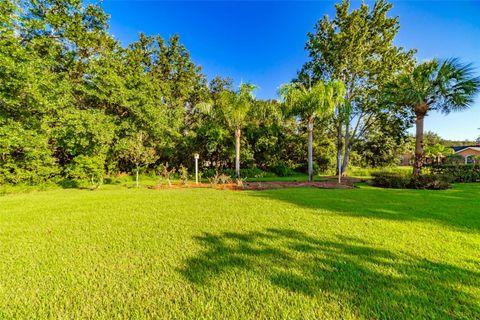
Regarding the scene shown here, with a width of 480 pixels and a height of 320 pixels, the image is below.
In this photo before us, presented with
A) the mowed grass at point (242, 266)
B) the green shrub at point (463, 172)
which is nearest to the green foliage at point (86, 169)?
the mowed grass at point (242, 266)

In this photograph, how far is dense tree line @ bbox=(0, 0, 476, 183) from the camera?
382 inches

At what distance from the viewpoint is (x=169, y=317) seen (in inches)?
71.5

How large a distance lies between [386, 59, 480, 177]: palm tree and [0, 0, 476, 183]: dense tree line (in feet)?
10.2

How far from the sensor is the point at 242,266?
2627mm

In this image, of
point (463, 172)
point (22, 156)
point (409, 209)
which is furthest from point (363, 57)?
point (22, 156)

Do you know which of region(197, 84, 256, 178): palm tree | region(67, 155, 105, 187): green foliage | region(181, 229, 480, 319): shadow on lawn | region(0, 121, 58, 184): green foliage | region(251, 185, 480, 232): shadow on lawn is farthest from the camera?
region(197, 84, 256, 178): palm tree

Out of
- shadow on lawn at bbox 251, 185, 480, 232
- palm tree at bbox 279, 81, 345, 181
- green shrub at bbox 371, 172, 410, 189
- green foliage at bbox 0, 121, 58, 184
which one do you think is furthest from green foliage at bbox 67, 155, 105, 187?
green shrub at bbox 371, 172, 410, 189

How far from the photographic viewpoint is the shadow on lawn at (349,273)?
1918 millimetres

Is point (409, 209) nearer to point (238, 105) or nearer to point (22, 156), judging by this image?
point (238, 105)

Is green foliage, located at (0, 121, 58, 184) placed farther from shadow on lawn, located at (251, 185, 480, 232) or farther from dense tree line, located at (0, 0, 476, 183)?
shadow on lawn, located at (251, 185, 480, 232)

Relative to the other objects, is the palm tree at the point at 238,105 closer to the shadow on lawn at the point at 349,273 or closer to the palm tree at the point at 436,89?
the palm tree at the point at 436,89

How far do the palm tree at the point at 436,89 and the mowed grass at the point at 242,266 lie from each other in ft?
29.4

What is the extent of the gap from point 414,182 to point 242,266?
11.6 metres

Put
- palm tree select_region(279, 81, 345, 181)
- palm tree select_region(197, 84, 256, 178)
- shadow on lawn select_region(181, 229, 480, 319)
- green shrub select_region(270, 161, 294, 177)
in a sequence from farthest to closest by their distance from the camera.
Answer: green shrub select_region(270, 161, 294, 177)
palm tree select_region(197, 84, 256, 178)
palm tree select_region(279, 81, 345, 181)
shadow on lawn select_region(181, 229, 480, 319)
